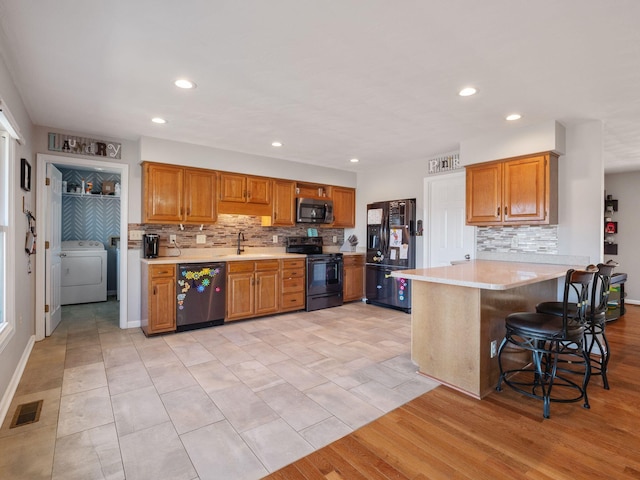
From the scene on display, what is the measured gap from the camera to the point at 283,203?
529cm

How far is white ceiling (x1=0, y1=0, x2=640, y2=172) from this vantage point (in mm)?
1826

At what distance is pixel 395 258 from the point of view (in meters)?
5.32

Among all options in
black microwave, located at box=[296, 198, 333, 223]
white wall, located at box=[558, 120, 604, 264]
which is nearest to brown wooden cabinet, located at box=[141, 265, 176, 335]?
black microwave, located at box=[296, 198, 333, 223]

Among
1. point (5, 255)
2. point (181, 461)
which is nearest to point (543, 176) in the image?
point (181, 461)

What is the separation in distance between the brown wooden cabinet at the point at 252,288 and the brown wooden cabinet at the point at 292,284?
0.32 feet

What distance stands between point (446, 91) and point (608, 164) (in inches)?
177

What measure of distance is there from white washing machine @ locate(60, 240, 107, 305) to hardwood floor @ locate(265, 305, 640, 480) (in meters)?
5.44

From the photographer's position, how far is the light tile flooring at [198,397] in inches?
70.8

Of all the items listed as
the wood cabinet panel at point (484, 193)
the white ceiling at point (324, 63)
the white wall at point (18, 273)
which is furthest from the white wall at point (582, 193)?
the white wall at point (18, 273)

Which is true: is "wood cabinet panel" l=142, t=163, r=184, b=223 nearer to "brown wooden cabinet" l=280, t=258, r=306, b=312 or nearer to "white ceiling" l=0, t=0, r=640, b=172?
"white ceiling" l=0, t=0, r=640, b=172

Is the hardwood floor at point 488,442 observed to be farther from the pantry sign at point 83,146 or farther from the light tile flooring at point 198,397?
the pantry sign at point 83,146

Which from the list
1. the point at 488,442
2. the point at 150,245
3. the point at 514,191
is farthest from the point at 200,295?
the point at 514,191

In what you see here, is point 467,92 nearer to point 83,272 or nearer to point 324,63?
point 324,63

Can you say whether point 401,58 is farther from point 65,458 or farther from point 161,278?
point 161,278
